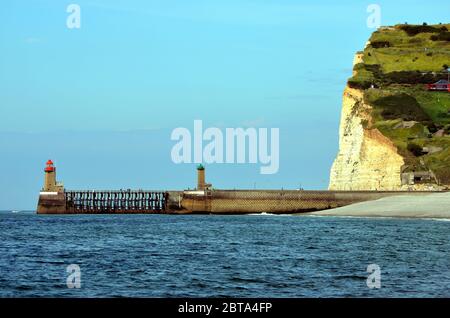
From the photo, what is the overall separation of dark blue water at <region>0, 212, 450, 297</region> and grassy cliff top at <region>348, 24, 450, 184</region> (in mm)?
60864

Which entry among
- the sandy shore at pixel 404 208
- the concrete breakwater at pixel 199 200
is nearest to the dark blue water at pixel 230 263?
the sandy shore at pixel 404 208

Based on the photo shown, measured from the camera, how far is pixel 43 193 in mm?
147000

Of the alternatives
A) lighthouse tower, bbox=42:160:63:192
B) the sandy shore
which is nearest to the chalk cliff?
the sandy shore

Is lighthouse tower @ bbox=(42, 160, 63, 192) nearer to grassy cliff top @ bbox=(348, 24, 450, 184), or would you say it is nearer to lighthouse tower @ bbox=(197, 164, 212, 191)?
lighthouse tower @ bbox=(197, 164, 212, 191)

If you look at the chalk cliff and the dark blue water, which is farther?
the chalk cliff

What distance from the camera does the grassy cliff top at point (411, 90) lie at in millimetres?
139625

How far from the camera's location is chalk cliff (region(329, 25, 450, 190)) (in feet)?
449

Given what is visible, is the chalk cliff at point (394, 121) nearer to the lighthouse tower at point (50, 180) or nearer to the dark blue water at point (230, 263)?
the lighthouse tower at point (50, 180)

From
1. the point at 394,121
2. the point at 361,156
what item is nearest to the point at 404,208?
the point at 361,156

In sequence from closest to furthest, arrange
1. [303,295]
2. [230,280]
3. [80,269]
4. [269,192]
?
[303,295] → [230,280] → [80,269] → [269,192]

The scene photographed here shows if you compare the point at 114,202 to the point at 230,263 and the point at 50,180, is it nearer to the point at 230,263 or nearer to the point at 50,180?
the point at 50,180
